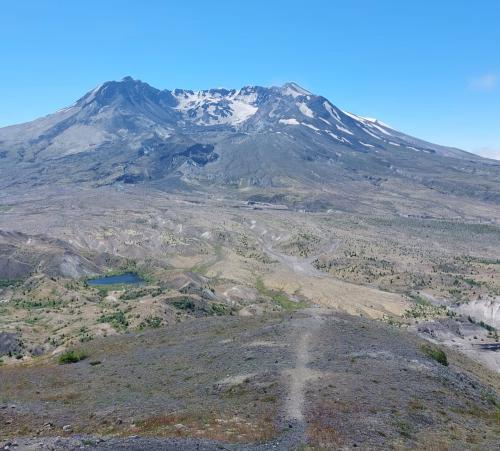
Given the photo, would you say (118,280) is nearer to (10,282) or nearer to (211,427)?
(10,282)

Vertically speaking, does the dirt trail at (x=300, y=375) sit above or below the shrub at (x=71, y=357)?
above

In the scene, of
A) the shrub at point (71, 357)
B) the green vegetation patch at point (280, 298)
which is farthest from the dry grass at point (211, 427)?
the green vegetation patch at point (280, 298)

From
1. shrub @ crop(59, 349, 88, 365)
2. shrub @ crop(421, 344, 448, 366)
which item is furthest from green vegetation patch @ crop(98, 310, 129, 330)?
shrub @ crop(421, 344, 448, 366)

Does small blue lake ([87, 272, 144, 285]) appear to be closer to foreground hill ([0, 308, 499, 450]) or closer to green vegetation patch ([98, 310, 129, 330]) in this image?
green vegetation patch ([98, 310, 129, 330])

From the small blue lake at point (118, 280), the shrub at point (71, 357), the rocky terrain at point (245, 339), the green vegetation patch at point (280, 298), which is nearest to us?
the rocky terrain at point (245, 339)

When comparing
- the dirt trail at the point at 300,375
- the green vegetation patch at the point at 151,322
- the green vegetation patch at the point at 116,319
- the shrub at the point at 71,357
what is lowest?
the green vegetation patch at the point at 116,319

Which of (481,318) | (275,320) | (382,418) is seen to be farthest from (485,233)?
(382,418)

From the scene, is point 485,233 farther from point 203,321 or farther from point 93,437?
point 93,437

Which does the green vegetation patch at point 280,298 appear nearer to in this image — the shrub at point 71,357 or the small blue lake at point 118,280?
the small blue lake at point 118,280
